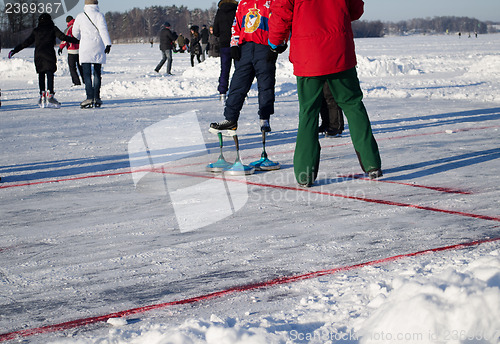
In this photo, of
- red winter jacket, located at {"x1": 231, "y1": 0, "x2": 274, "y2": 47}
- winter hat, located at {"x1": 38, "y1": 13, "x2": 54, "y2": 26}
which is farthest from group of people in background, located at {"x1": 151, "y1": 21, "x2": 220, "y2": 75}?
red winter jacket, located at {"x1": 231, "y1": 0, "x2": 274, "y2": 47}

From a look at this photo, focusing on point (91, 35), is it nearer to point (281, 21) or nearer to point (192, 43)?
point (281, 21)

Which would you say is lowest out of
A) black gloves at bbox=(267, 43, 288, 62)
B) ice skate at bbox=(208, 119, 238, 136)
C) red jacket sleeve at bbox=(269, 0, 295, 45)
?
ice skate at bbox=(208, 119, 238, 136)

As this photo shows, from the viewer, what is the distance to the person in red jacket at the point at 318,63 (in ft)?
15.5

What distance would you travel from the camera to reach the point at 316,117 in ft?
16.0

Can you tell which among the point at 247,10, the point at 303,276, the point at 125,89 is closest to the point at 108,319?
the point at 303,276

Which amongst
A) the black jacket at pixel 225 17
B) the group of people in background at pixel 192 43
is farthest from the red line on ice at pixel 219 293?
the group of people in background at pixel 192 43

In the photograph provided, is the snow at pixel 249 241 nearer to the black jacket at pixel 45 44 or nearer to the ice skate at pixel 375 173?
the ice skate at pixel 375 173

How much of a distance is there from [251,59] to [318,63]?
105 cm

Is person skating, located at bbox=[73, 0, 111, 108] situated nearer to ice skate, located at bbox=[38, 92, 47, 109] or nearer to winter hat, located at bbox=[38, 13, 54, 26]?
winter hat, located at bbox=[38, 13, 54, 26]

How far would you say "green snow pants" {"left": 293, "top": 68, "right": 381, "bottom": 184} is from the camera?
487 centimetres

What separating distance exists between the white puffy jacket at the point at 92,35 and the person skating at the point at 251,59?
6517 mm

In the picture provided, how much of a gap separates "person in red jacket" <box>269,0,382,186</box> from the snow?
25 centimetres

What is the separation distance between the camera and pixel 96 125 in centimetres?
966

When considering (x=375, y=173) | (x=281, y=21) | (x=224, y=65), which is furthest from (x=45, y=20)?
(x=375, y=173)
